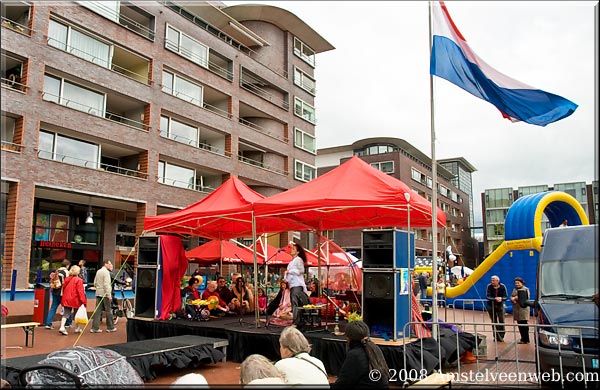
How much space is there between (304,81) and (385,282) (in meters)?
35.8

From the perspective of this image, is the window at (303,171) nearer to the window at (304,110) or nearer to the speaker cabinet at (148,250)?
the window at (304,110)

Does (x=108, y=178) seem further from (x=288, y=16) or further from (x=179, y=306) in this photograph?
(x=288, y=16)

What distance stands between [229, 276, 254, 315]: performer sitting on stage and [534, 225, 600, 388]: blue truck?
330 inches

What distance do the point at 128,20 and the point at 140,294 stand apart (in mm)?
19379

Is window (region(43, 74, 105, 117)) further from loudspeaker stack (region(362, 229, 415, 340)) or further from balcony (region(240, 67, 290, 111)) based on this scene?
loudspeaker stack (region(362, 229, 415, 340))

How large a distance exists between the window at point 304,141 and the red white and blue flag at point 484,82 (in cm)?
3115

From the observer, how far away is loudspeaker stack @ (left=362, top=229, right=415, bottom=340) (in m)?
8.61

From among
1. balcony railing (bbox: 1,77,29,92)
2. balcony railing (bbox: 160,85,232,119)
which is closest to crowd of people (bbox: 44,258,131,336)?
balcony railing (bbox: 1,77,29,92)

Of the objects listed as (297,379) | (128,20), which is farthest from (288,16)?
(297,379)

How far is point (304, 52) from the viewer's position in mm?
43312

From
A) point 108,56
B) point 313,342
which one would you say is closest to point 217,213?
point 313,342

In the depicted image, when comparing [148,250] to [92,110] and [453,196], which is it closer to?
[92,110]

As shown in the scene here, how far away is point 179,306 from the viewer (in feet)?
41.4

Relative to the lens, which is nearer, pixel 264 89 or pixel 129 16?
pixel 129 16
